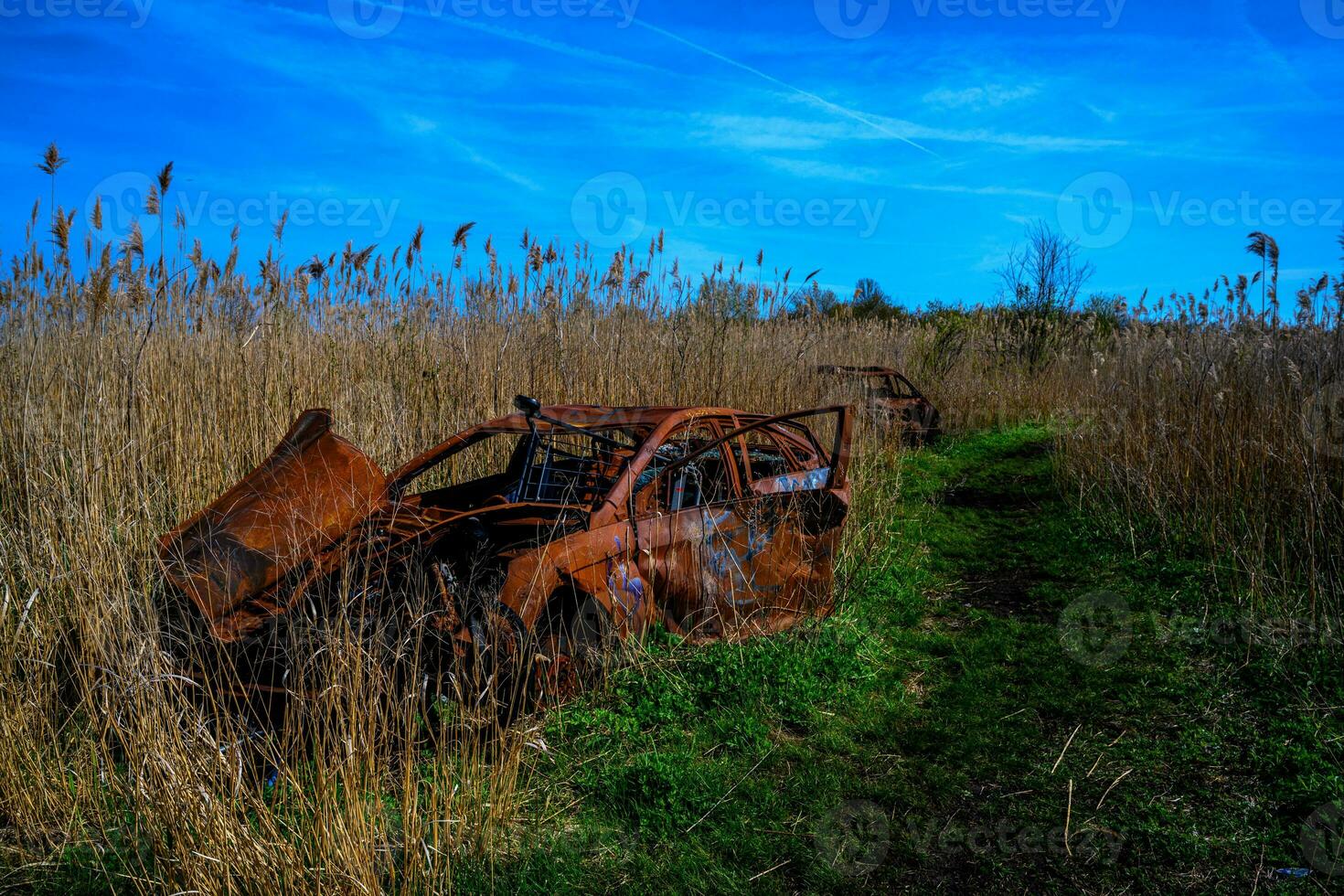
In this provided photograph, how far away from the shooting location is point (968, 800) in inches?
160

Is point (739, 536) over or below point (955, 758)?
over

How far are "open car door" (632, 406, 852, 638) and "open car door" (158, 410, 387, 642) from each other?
1.61 meters

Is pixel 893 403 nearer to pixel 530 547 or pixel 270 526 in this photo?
pixel 530 547

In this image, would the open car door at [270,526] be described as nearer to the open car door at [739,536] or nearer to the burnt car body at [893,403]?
the open car door at [739,536]

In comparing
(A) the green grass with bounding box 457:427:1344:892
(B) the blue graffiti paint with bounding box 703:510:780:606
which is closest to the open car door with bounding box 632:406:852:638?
(B) the blue graffiti paint with bounding box 703:510:780:606

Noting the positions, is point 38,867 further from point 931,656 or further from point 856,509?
point 856,509

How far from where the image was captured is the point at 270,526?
180 inches

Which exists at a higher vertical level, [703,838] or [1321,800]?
[1321,800]

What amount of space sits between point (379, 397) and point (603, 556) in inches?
162

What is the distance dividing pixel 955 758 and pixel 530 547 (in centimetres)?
237

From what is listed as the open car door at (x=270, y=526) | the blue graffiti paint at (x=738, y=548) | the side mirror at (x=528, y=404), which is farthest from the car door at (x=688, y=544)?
the open car door at (x=270, y=526)

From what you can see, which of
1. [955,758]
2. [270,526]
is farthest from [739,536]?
[270,526]

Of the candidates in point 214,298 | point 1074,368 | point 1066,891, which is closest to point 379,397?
point 214,298

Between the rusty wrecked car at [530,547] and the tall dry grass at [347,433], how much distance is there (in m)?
0.35
